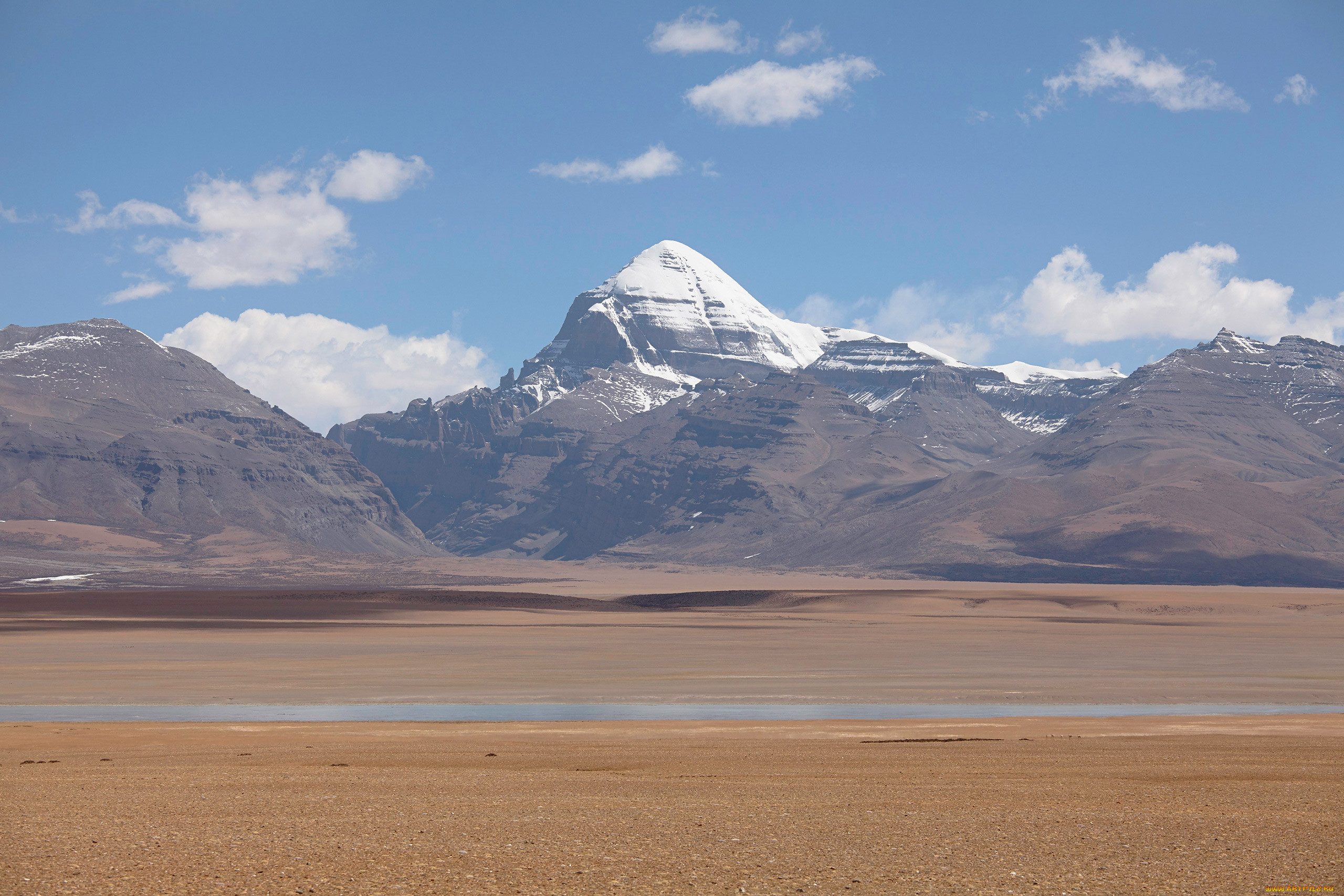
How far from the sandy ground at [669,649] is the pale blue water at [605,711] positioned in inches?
70.0

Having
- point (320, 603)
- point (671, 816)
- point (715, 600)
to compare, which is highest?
point (671, 816)

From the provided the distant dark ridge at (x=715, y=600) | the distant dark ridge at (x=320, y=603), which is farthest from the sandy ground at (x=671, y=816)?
the distant dark ridge at (x=715, y=600)

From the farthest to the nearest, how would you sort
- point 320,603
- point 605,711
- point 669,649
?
point 320,603 → point 669,649 → point 605,711

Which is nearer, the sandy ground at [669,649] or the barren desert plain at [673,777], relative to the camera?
the barren desert plain at [673,777]

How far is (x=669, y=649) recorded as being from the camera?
7762 centimetres

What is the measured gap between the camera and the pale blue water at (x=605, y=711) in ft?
142

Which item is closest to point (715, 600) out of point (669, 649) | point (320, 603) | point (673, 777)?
point (320, 603)

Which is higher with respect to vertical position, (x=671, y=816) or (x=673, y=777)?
(x=671, y=816)

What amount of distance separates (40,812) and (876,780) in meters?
15.3

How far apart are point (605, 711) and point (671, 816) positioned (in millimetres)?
27524

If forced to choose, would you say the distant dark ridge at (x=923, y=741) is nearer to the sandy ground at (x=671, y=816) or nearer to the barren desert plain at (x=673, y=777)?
the barren desert plain at (x=673, y=777)

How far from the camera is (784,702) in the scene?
49.0 m

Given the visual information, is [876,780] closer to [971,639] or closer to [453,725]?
[453,725]

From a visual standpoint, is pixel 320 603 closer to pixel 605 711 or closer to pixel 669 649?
pixel 669 649
